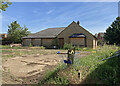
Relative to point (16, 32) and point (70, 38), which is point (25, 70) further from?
point (16, 32)

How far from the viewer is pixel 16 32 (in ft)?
107

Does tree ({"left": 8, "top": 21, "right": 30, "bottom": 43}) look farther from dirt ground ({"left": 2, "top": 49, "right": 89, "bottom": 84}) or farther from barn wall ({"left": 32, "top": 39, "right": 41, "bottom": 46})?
dirt ground ({"left": 2, "top": 49, "right": 89, "bottom": 84})

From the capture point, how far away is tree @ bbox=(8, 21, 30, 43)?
104 feet

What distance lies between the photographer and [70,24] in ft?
61.6

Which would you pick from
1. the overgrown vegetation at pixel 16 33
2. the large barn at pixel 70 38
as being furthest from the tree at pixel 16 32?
the large barn at pixel 70 38

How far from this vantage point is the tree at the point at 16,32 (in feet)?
104

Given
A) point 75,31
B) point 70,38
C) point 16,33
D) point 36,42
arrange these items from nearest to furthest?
point 75,31, point 70,38, point 36,42, point 16,33

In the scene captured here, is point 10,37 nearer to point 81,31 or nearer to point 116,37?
point 81,31

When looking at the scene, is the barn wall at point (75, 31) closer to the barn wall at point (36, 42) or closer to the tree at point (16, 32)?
the barn wall at point (36, 42)

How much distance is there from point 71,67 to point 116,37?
2604 centimetres

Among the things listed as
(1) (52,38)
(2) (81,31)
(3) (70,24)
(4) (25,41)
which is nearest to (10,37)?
(4) (25,41)

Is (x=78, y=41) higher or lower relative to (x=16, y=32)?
→ lower

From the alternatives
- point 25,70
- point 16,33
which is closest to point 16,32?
A: point 16,33

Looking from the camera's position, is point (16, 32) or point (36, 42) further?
point (16, 32)
